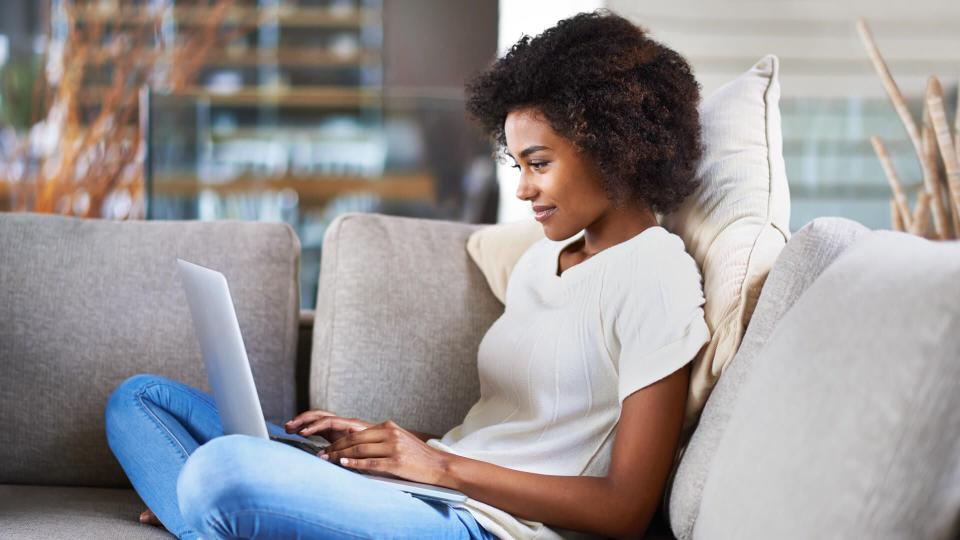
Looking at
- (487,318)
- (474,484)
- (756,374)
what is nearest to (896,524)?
(756,374)

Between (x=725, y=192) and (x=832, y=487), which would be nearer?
(x=832, y=487)

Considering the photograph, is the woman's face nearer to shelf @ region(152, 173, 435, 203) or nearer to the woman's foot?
the woman's foot

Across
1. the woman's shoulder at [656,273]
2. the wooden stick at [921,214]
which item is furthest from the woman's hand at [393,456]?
the wooden stick at [921,214]

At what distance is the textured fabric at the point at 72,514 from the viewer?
138 centimetres

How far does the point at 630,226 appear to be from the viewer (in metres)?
1.46

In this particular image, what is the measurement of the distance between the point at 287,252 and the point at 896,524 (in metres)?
1.23

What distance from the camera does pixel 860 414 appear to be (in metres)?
0.86

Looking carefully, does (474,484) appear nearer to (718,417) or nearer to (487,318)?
(718,417)

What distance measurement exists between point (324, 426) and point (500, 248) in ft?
1.58

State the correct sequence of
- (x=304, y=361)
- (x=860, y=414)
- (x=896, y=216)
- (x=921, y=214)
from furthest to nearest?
(x=896, y=216), (x=921, y=214), (x=304, y=361), (x=860, y=414)

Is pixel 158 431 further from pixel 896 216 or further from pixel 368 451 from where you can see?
pixel 896 216

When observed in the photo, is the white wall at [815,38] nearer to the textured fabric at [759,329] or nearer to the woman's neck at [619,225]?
the woman's neck at [619,225]

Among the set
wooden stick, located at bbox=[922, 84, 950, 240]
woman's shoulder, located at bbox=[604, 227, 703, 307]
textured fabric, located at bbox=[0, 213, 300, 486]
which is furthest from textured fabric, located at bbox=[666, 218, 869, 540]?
wooden stick, located at bbox=[922, 84, 950, 240]

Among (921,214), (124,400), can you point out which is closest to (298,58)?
(921,214)
